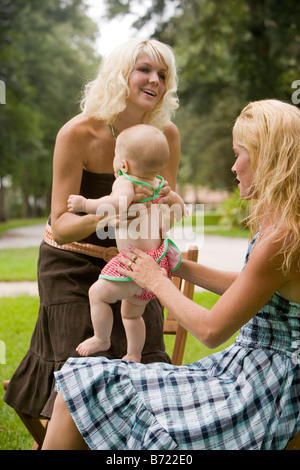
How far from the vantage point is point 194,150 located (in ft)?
92.0

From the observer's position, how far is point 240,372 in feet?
6.96

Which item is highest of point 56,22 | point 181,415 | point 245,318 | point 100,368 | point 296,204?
point 56,22

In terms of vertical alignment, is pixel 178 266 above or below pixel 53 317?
above

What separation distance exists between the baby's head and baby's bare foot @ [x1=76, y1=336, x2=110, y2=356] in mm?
714

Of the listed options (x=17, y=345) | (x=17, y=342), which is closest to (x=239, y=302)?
(x=17, y=345)

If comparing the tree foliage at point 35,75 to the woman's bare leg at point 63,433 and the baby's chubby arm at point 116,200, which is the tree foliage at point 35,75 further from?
the woman's bare leg at point 63,433

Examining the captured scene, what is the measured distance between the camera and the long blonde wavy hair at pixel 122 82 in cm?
243

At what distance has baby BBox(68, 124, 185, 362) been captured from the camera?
6.96 feet

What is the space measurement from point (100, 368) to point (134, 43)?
136 centimetres

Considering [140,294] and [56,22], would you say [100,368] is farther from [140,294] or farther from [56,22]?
[56,22]

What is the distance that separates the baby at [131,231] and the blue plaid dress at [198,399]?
27cm

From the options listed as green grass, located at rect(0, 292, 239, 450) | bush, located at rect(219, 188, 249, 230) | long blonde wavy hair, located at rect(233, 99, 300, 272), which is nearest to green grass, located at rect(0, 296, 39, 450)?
green grass, located at rect(0, 292, 239, 450)
